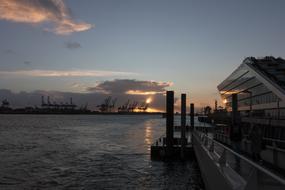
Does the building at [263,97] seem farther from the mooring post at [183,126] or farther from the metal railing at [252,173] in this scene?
the metal railing at [252,173]

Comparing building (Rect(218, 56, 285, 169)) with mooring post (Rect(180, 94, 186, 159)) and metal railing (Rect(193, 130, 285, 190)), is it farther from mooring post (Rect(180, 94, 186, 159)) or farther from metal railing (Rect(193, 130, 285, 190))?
metal railing (Rect(193, 130, 285, 190))

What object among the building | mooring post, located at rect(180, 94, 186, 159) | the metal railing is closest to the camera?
the metal railing

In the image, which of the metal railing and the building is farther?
the building

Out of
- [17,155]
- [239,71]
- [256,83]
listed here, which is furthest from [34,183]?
[239,71]

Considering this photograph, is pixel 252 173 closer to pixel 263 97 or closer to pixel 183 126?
pixel 183 126

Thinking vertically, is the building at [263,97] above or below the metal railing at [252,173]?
above

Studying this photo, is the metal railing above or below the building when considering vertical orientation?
below

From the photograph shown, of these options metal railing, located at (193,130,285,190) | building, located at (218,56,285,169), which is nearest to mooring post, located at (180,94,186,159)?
building, located at (218,56,285,169)

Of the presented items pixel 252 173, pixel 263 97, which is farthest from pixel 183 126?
pixel 263 97

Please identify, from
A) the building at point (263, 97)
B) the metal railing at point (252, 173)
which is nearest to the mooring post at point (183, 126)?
the building at point (263, 97)

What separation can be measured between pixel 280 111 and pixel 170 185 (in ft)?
105

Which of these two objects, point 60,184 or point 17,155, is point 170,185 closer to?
point 60,184

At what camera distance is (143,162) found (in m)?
34.9

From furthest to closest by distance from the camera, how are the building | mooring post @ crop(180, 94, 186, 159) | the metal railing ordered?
the building
mooring post @ crop(180, 94, 186, 159)
the metal railing
